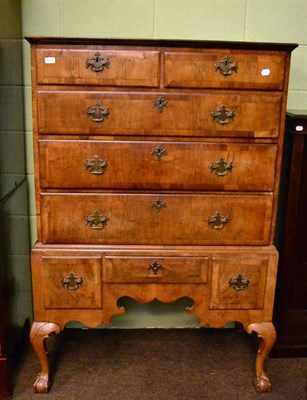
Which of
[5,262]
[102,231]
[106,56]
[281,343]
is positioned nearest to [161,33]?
[106,56]

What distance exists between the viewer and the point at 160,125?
75.2 inches

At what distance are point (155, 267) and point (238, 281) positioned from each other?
14.5 inches

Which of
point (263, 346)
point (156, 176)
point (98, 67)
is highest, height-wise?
point (98, 67)

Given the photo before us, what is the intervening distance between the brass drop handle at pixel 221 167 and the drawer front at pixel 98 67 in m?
0.41

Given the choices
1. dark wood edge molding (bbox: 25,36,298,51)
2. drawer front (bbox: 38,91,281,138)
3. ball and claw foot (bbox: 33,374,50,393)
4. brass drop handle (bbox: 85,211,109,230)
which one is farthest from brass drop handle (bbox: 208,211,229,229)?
ball and claw foot (bbox: 33,374,50,393)

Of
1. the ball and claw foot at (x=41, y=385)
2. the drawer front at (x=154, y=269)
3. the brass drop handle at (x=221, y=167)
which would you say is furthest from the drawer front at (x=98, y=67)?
the ball and claw foot at (x=41, y=385)

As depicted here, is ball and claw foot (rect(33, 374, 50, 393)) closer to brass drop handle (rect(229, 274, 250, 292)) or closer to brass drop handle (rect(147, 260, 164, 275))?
brass drop handle (rect(147, 260, 164, 275))

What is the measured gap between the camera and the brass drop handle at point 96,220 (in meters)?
1.98

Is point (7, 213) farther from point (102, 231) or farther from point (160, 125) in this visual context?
point (160, 125)

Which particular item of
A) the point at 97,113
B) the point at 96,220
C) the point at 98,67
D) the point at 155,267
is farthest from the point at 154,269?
the point at 98,67

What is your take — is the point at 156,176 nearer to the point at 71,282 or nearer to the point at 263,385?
the point at 71,282

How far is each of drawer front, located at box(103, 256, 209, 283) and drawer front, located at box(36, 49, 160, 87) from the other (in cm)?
73

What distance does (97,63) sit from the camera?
1.84 m

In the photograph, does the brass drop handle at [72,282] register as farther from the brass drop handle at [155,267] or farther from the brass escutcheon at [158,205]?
the brass escutcheon at [158,205]
